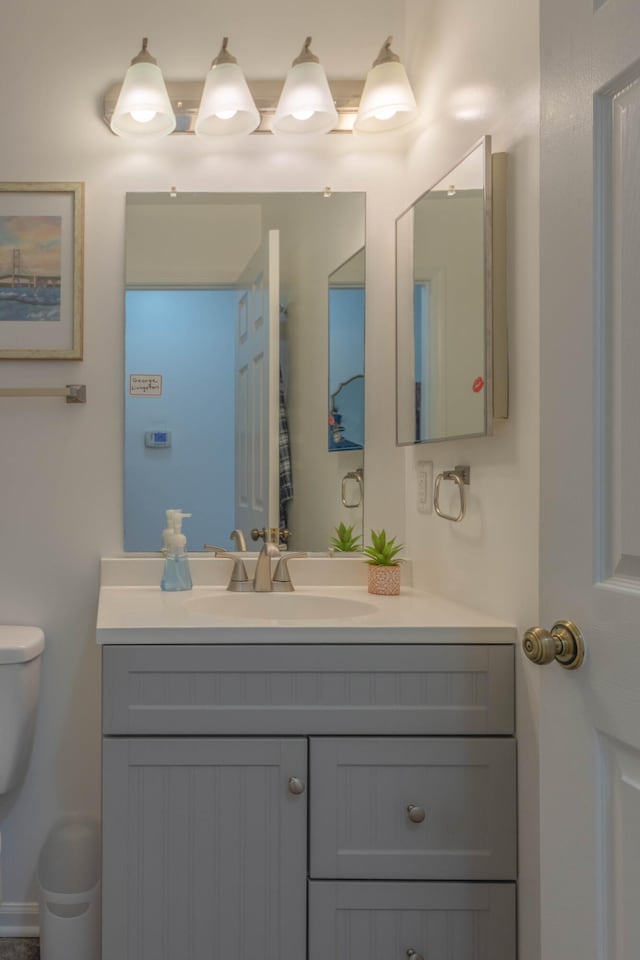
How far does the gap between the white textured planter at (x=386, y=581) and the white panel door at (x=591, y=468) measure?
83 centimetres

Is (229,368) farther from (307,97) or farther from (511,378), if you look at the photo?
(511,378)

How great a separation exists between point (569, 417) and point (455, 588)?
801mm

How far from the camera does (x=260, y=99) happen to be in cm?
180

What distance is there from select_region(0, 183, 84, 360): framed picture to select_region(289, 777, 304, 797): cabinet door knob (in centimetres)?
116

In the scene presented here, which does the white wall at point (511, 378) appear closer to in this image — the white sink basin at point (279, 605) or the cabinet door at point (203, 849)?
the white sink basin at point (279, 605)

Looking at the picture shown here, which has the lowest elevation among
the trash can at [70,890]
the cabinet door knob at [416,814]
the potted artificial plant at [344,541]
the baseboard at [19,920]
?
the baseboard at [19,920]

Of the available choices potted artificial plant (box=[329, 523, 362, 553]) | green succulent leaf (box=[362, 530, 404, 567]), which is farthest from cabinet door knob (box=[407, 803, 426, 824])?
potted artificial plant (box=[329, 523, 362, 553])

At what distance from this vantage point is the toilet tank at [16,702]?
1593 mm

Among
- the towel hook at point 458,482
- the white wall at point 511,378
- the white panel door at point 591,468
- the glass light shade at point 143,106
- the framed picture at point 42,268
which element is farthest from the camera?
the framed picture at point 42,268

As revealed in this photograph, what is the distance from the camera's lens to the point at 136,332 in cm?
182

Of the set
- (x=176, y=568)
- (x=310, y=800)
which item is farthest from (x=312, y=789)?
(x=176, y=568)

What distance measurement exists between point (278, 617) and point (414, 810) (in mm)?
573

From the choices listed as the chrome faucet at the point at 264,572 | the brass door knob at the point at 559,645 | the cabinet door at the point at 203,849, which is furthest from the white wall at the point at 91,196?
the brass door knob at the point at 559,645

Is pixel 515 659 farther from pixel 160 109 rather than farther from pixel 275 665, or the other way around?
pixel 160 109
